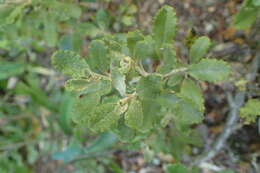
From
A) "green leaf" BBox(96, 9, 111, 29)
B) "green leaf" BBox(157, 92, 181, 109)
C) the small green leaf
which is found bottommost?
"green leaf" BBox(157, 92, 181, 109)

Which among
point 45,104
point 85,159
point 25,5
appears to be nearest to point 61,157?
point 85,159

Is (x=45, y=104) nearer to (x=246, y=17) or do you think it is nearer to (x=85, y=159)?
(x=85, y=159)

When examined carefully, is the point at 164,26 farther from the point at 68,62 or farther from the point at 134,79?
the point at 68,62

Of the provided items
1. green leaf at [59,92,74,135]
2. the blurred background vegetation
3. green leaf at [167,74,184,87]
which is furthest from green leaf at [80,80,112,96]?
green leaf at [59,92,74,135]

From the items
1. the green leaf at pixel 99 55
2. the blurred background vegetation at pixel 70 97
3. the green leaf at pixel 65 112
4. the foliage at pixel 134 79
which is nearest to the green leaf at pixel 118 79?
the foliage at pixel 134 79

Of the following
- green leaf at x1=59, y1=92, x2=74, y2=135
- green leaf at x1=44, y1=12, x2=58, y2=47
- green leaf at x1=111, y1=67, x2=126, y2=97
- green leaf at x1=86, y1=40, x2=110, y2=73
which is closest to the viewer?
green leaf at x1=111, y1=67, x2=126, y2=97

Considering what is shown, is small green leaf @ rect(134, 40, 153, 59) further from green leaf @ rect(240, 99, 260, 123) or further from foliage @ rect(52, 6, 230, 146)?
green leaf @ rect(240, 99, 260, 123)

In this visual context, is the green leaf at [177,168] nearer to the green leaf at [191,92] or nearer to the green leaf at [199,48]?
the green leaf at [191,92]
